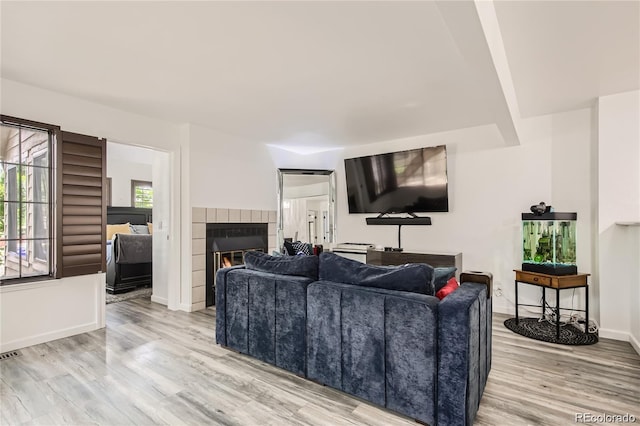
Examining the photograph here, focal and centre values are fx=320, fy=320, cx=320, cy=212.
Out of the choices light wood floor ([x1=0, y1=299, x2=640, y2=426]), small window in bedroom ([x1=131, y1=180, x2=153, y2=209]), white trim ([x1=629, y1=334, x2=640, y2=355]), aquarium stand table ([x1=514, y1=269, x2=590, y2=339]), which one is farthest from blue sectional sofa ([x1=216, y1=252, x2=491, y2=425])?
small window in bedroom ([x1=131, y1=180, x2=153, y2=209])

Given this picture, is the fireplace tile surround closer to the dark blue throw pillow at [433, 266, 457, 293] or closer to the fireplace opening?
the fireplace opening

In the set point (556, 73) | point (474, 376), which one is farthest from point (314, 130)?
point (474, 376)

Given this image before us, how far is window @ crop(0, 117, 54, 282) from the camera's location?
285 cm

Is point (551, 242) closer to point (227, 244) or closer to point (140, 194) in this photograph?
point (227, 244)

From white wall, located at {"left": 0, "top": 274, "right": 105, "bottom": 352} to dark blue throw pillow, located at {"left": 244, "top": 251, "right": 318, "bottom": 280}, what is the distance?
6.09 feet

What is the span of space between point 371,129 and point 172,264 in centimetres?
314

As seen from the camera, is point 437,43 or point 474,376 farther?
point 437,43

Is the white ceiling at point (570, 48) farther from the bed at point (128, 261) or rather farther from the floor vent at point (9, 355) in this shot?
the bed at point (128, 261)

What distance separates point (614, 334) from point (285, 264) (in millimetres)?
3283

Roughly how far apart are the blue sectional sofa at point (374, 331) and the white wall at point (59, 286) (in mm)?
1830

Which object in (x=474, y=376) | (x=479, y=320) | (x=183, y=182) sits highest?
(x=183, y=182)

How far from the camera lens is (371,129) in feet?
13.9

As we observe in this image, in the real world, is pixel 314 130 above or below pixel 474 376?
above

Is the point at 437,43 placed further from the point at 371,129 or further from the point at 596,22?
the point at 371,129
